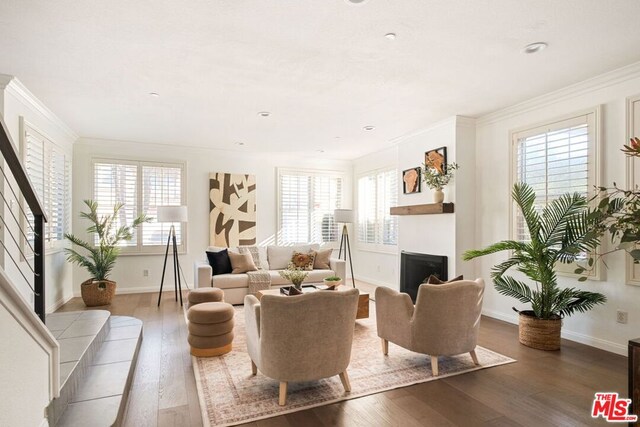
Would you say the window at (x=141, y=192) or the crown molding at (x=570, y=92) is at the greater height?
the crown molding at (x=570, y=92)

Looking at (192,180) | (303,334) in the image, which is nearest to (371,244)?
(192,180)

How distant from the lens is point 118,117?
4.97 m

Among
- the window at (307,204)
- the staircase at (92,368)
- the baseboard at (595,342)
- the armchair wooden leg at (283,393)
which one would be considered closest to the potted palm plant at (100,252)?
the staircase at (92,368)

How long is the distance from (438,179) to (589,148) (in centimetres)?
175

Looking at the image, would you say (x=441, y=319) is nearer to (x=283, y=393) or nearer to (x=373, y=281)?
(x=283, y=393)

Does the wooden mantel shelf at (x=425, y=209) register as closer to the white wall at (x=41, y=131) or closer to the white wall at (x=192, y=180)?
the white wall at (x=192, y=180)

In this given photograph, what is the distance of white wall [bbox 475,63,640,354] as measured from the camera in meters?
3.51

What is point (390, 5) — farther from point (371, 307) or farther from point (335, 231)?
point (335, 231)

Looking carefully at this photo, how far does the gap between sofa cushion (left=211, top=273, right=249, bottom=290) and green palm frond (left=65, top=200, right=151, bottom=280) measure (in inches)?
66.6

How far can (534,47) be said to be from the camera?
3025 millimetres

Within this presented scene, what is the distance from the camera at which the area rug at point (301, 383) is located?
2492 millimetres

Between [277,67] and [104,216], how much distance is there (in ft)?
14.9

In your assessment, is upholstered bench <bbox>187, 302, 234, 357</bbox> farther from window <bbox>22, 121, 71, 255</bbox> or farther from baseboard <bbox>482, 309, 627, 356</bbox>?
baseboard <bbox>482, 309, 627, 356</bbox>

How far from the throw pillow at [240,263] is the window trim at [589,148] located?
12.5ft
